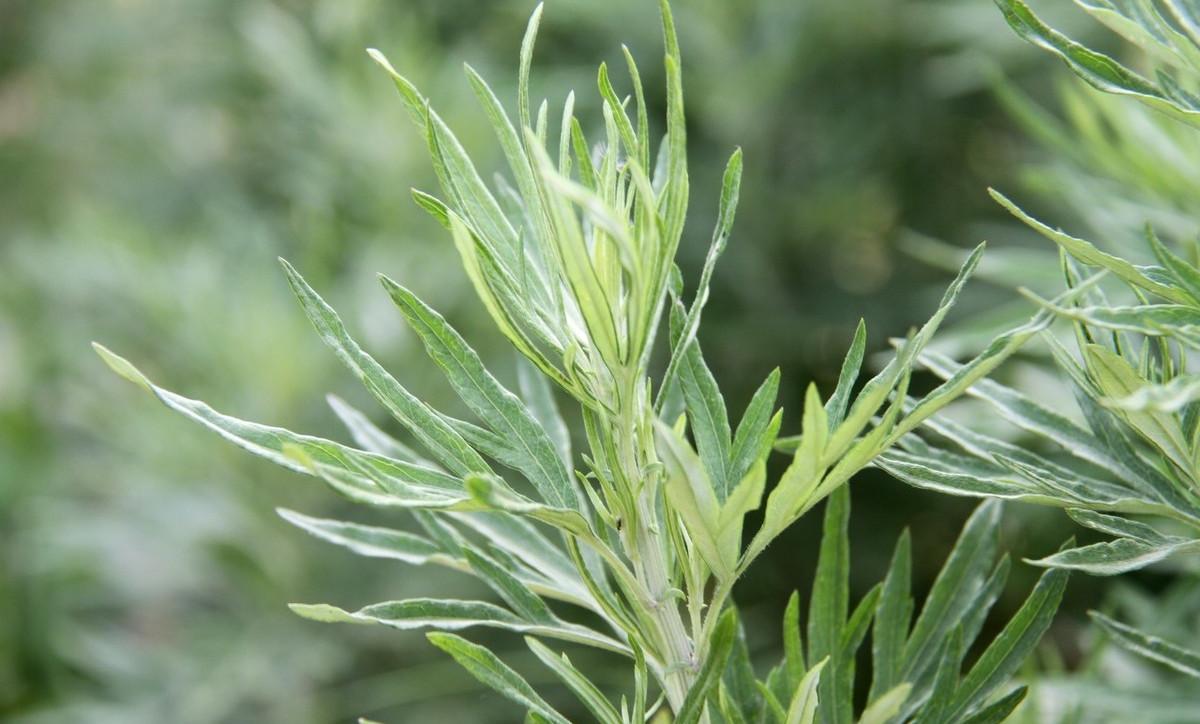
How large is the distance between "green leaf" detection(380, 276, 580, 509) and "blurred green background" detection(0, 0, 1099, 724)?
2.35 ft

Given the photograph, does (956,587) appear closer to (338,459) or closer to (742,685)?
(742,685)

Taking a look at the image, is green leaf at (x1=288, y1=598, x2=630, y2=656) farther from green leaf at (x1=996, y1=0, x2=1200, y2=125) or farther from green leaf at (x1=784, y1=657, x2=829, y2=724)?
green leaf at (x1=996, y1=0, x2=1200, y2=125)

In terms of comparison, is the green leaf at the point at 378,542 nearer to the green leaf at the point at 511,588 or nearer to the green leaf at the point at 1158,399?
the green leaf at the point at 511,588

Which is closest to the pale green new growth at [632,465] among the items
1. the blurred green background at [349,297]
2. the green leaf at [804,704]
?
the green leaf at [804,704]

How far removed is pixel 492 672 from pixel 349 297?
79 cm

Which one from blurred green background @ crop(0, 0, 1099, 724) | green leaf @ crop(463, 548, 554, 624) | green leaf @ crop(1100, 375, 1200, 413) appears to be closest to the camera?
green leaf @ crop(1100, 375, 1200, 413)

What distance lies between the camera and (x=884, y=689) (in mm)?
333

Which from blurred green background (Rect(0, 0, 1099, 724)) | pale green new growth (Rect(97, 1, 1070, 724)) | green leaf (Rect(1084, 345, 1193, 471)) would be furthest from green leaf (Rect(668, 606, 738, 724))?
blurred green background (Rect(0, 0, 1099, 724))

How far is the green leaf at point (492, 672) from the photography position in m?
0.26

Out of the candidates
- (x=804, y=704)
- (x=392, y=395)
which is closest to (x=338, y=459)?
(x=392, y=395)

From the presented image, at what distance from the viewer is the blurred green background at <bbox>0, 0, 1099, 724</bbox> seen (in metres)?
1.01

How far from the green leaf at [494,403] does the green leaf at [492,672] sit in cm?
4

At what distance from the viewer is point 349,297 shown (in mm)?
1033

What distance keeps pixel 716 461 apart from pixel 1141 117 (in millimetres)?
340
